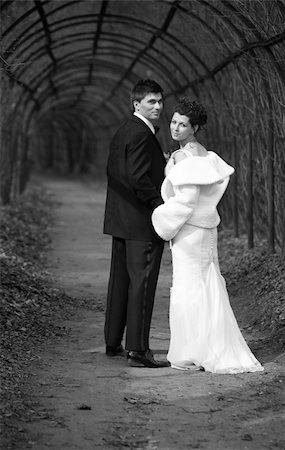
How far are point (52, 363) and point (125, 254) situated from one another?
855mm

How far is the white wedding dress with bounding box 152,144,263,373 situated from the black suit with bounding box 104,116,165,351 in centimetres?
15

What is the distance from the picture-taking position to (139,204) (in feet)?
20.4

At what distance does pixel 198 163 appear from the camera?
599 cm

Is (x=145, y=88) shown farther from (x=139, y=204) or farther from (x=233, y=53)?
(x=233, y=53)

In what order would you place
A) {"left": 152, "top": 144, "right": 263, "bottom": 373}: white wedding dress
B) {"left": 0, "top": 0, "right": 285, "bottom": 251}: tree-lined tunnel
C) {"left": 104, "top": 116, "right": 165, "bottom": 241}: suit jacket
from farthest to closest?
{"left": 0, "top": 0, "right": 285, "bottom": 251}: tree-lined tunnel, {"left": 104, "top": 116, "right": 165, "bottom": 241}: suit jacket, {"left": 152, "top": 144, "right": 263, "bottom": 373}: white wedding dress

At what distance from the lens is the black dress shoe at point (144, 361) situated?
6.17 metres

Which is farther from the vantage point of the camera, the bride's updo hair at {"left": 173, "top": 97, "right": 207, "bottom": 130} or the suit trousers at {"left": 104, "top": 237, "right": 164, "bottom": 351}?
the suit trousers at {"left": 104, "top": 237, "right": 164, "bottom": 351}

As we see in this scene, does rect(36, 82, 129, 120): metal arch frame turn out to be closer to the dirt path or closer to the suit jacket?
the suit jacket

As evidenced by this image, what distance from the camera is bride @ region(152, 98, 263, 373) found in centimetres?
595

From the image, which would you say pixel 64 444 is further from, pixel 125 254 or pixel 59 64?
pixel 59 64

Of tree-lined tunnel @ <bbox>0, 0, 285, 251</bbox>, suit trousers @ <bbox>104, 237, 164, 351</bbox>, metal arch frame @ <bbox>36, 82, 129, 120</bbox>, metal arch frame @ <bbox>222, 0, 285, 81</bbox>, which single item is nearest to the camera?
suit trousers @ <bbox>104, 237, 164, 351</bbox>

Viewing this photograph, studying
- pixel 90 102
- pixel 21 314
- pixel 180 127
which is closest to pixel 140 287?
pixel 180 127

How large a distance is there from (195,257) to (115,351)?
0.95 m

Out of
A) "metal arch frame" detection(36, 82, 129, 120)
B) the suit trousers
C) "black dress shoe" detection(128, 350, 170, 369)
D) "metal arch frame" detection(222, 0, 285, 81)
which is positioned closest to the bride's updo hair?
the suit trousers
